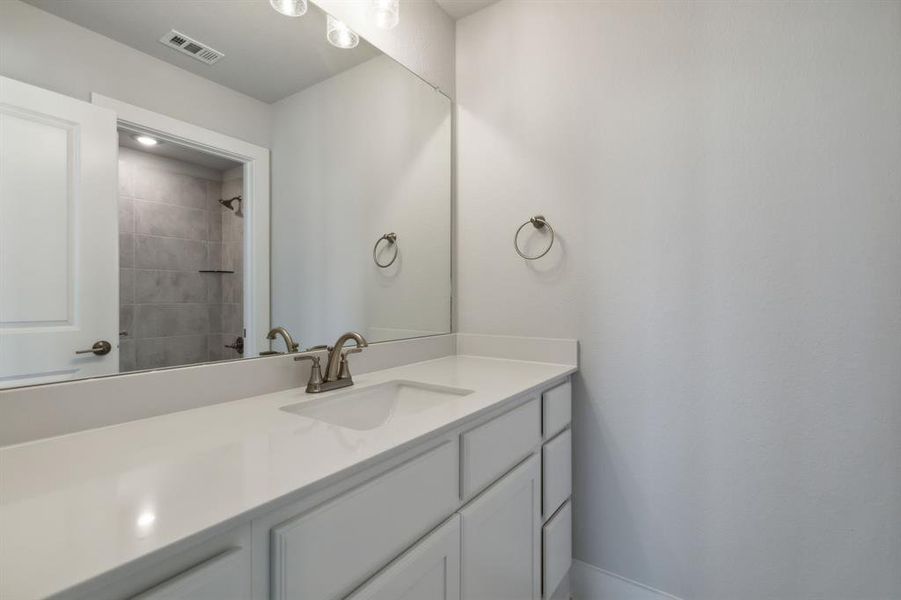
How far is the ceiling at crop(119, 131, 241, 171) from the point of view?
2.96 feet

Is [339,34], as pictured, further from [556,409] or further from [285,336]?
[556,409]

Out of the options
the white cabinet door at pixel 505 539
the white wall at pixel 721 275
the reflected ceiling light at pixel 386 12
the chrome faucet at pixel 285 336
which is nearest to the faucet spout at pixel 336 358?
the chrome faucet at pixel 285 336

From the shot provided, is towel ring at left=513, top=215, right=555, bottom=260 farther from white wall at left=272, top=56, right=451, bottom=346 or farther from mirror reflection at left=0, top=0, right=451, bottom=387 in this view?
mirror reflection at left=0, top=0, right=451, bottom=387

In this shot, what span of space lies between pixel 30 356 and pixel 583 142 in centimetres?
168

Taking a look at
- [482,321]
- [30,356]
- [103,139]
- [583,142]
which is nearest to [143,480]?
[30,356]

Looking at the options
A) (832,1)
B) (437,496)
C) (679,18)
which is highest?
(679,18)

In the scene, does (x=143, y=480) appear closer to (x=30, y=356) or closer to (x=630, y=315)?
(x=30, y=356)

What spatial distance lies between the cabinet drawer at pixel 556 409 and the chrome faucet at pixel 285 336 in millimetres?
796

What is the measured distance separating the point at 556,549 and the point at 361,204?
141 cm

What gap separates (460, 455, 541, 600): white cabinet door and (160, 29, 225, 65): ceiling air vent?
1.30 metres

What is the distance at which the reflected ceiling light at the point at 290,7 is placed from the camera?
1191mm

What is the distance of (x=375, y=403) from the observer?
1251 millimetres

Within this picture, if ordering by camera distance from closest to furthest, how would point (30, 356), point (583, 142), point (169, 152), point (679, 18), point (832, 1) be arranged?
point (30, 356) → point (169, 152) → point (832, 1) → point (679, 18) → point (583, 142)

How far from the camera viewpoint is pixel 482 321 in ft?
5.92
